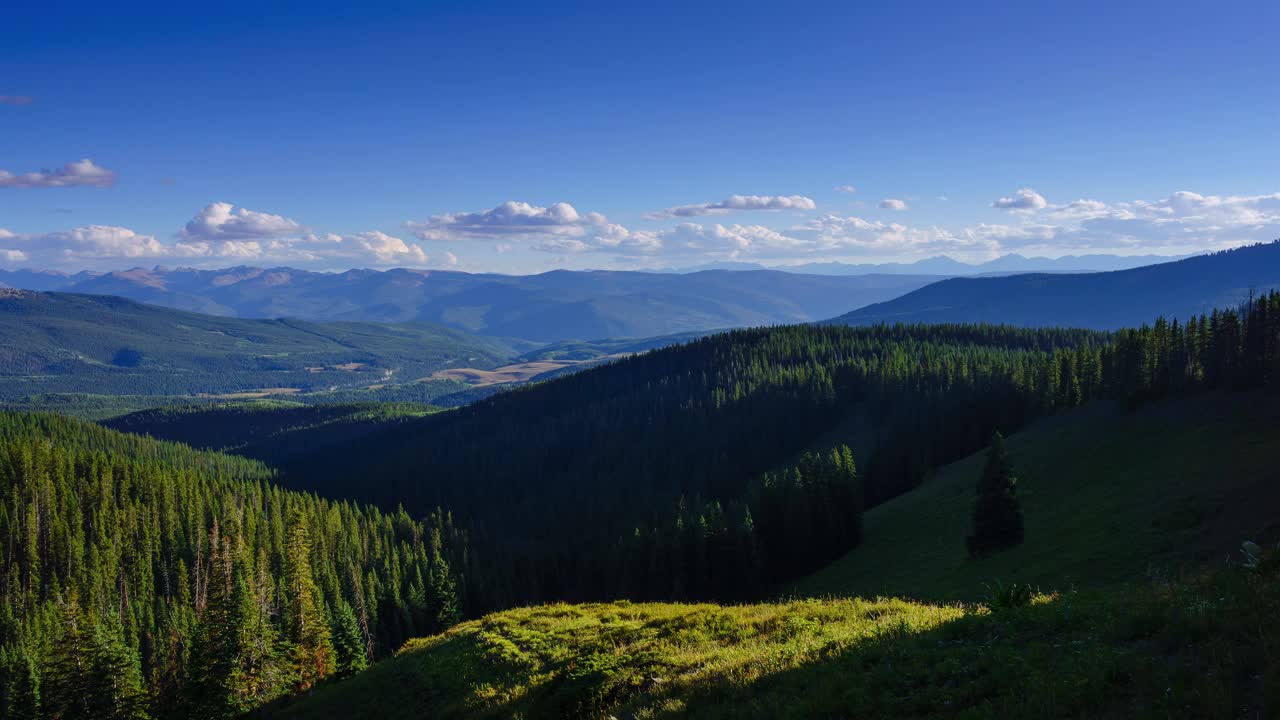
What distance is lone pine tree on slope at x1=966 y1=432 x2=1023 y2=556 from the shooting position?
62.7 meters

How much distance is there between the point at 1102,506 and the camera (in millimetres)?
63094

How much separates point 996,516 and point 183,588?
13905 centimetres

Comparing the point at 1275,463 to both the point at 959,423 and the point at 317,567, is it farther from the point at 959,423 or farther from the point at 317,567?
the point at 317,567

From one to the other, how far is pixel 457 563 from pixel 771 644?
12510cm

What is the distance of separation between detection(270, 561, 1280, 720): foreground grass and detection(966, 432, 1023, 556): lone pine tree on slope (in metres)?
45.5

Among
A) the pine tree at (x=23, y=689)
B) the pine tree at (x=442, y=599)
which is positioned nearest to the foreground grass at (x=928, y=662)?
the pine tree at (x=442, y=599)

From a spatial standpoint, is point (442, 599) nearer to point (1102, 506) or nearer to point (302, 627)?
point (302, 627)

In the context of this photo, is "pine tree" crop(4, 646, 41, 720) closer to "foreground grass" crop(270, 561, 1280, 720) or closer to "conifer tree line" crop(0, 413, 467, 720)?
"conifer tree line" crop(0, 413, 467, 720)

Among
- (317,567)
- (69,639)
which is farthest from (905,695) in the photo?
(317,567)

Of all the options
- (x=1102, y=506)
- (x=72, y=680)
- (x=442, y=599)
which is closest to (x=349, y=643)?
(x=72, y=680)

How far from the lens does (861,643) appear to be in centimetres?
1844

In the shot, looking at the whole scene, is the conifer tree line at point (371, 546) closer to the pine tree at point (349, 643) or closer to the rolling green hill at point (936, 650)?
the pine tree at point (349, 643)

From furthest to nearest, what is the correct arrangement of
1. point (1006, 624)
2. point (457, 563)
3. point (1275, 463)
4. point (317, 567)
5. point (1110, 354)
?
point (457, 563)
point (317, 567)
point (1110, 354)
point (1275, 463)
point (1006, 624)

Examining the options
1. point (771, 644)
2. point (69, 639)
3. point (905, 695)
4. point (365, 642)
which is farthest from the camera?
point (365, 642)
